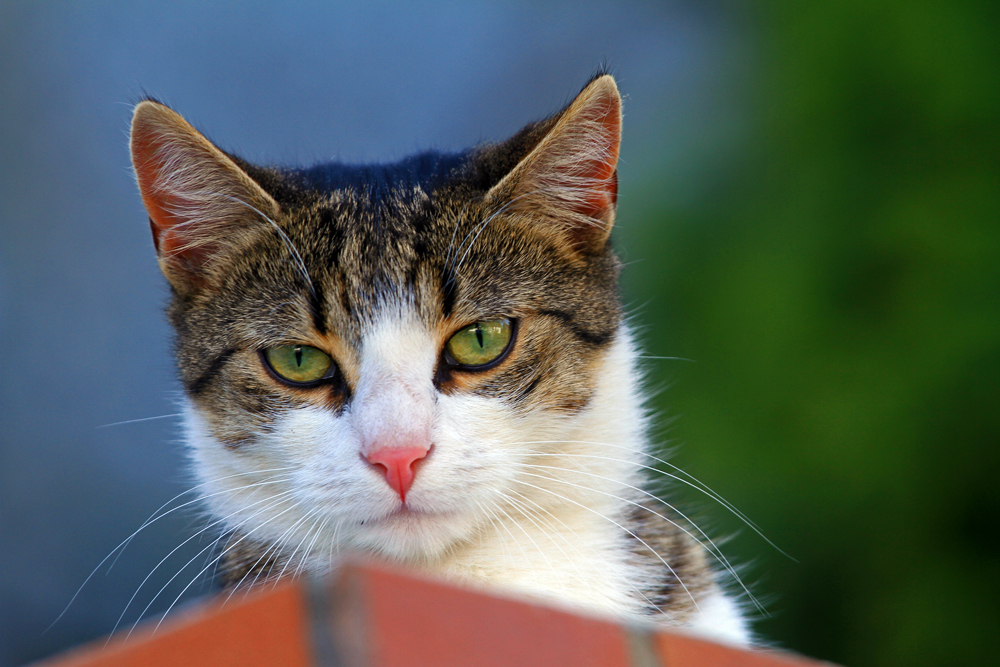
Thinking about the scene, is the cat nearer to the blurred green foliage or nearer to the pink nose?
the pink nose

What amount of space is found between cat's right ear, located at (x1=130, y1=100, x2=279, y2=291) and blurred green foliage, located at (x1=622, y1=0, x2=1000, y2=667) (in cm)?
213

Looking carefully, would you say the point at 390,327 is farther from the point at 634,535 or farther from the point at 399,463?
the point at 634,535

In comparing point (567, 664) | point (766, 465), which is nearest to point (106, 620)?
point (766, 465)

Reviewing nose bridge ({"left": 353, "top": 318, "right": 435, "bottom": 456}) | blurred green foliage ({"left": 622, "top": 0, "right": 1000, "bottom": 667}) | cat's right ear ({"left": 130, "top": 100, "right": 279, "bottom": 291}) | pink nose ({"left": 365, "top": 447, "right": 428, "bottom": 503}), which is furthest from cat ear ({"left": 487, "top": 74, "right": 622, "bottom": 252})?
blurred green foliage ({"left": 622, "top": 0, "right": 1000, "bottom": 667})

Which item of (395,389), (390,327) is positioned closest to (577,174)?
(390,327)

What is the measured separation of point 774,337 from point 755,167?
742 mm

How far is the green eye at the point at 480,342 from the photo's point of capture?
1709 mm

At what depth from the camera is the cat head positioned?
1.53 m

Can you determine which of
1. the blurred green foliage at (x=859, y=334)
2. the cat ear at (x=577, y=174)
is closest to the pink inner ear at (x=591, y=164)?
the cat ear at (x=577, y=174)

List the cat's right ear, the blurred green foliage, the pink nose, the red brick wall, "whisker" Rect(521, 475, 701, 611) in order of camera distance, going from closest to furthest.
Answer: the red brick wall → the pink nose → "whisker" Rect(521, 475, 701, 611) → the cat's right ear → the blurred green foliage

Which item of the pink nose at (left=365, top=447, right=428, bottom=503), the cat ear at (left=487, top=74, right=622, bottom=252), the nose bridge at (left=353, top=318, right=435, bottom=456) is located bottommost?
the pink nose at (left=365, top=447, right=428, bottom=503)

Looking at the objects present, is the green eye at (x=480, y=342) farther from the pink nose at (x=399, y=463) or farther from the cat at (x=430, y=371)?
the pink nose at (x=399, y=463)

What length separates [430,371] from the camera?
1627mm

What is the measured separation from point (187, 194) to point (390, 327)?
23.0 inches
